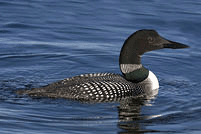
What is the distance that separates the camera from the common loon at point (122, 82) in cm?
782

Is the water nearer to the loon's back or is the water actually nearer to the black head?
the loon's back

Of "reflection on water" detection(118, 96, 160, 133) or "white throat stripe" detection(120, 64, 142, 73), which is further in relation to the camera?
"white throat stripe" detection(120, 64, 142, 73)

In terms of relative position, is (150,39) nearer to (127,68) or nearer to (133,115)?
(127,68)

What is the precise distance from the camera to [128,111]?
7.64 m

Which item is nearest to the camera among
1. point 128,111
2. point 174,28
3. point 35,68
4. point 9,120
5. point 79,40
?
point 9,120

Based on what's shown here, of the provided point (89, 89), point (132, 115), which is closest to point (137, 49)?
point (89, 89)

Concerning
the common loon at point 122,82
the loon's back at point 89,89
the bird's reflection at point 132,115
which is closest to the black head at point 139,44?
the common loon at point 122,82

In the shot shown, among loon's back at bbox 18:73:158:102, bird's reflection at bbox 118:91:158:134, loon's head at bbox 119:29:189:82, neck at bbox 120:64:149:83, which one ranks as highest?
loon's head at bbox 119:29:189:82

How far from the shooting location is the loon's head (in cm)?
823

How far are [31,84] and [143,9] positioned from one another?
17.6ft

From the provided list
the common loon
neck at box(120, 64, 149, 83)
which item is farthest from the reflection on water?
neck at box(120, 64, 149, 83)

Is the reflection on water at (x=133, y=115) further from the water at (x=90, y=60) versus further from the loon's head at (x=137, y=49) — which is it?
the loon's head at (x=137, y=49)

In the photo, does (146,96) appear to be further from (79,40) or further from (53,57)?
(79,40)

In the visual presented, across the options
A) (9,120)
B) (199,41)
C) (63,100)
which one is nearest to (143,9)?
(199,41)
